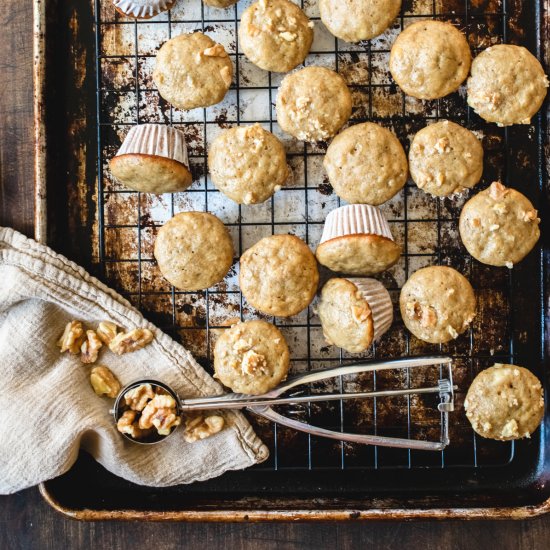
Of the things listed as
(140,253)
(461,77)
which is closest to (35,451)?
(140,253)

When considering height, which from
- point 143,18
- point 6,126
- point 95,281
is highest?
point 143,18

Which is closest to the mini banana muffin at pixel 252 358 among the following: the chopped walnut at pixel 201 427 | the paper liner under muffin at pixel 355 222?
the chopped walnut at pixel 201 427

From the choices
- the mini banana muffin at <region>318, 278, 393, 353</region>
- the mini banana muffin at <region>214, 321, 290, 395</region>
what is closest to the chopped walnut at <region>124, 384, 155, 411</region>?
the mini banana muffin at <region>214, 321, 290, 395</region>

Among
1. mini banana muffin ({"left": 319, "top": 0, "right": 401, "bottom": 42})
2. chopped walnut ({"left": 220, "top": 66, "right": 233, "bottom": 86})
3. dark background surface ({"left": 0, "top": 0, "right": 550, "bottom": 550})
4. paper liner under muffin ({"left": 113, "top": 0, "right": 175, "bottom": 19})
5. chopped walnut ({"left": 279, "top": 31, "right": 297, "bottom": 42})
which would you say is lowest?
dark background surface ({"left": 0, "top": 0, "right": 550, "bottom": 550})

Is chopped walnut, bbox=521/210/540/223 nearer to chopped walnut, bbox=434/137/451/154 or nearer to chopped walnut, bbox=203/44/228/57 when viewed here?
chopped walnut, bbox=434/137/451/154

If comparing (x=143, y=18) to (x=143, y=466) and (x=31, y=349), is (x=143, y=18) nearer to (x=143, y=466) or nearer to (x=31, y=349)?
(x=31, y=349)

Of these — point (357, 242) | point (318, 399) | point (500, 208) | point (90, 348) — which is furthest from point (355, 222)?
point (90, 348)

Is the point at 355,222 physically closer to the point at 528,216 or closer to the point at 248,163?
the point at 248,163
